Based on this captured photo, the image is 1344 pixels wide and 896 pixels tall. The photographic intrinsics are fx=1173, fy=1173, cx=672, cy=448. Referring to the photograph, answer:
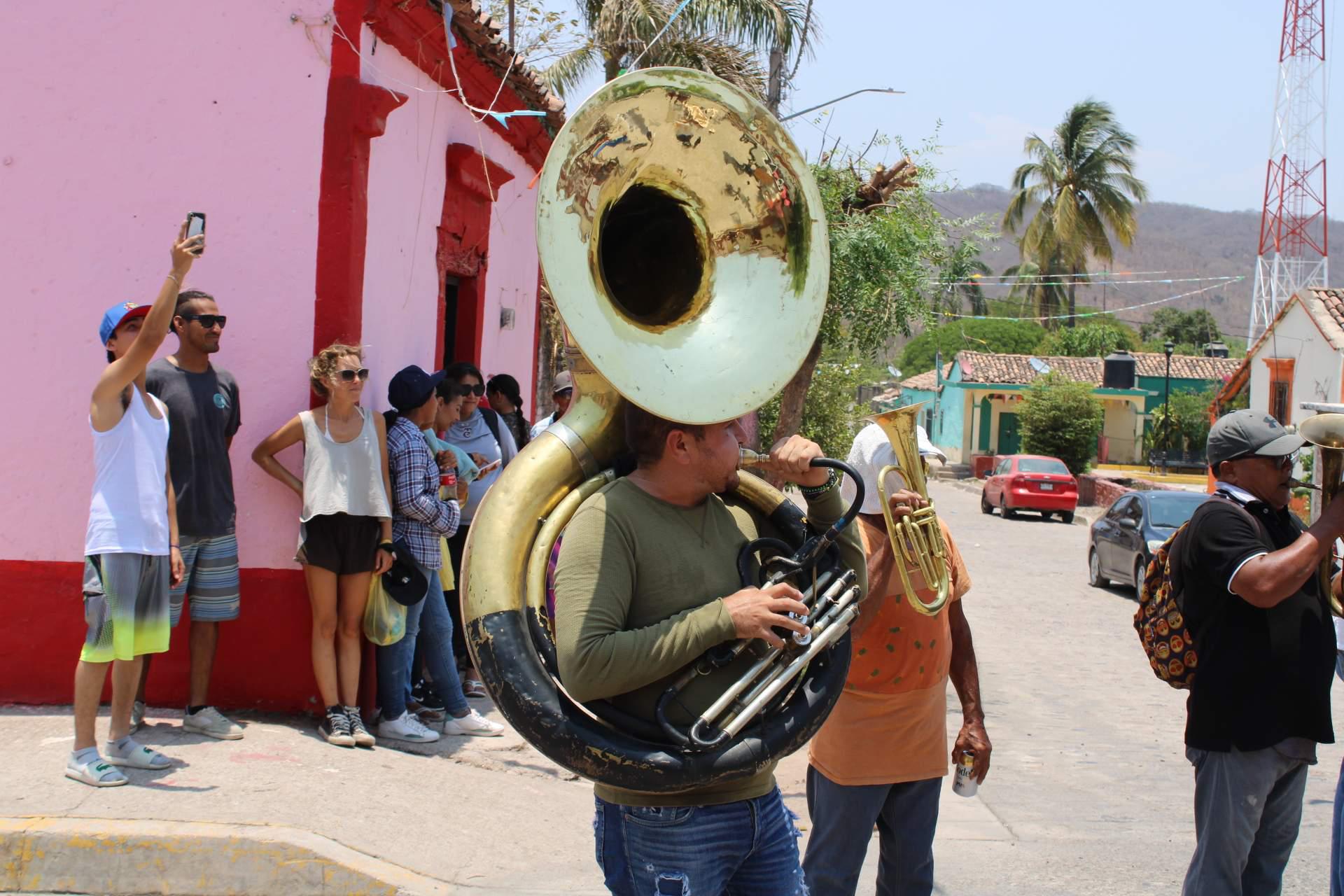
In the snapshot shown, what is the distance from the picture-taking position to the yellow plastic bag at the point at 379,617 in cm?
562

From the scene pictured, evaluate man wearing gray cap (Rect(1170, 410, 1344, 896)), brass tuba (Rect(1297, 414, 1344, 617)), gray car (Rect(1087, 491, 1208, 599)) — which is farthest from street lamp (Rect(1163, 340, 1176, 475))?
man wearing gray cap (Rect(1170, 410, 1344, 896))

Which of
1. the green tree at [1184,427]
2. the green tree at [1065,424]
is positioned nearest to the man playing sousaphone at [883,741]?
the green tree at [1065,424]

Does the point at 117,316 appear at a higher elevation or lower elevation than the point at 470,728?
higher

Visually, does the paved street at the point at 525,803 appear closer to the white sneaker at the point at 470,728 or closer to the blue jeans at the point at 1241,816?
the white sneaker at the point at 470,728

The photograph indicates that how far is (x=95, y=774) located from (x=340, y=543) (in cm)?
142

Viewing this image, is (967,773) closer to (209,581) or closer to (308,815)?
(308,815)

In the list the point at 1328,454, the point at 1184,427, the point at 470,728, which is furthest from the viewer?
the point at 1184,427

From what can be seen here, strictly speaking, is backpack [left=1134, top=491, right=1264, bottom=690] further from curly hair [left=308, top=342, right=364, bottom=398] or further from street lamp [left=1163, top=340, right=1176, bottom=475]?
street lamp [left=1163, top=340, right=1176, bottom=475]

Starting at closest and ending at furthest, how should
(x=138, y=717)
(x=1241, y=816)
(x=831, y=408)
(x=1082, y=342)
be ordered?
(x=1241, y=816) < (x=138, y=717) < (x=831, y=408) < (x=1082, y=342)

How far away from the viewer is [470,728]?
5988mm

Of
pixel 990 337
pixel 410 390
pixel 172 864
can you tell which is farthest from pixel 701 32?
pixel 990 337

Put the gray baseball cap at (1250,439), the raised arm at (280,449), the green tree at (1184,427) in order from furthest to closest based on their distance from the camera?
1. the green tree at (1184,427)
2. the raised arm at (280,449)
3. the gray baseball cap at (1250,439)

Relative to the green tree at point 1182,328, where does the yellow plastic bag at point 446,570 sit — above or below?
below

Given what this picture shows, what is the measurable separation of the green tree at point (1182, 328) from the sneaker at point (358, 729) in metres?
72.8
